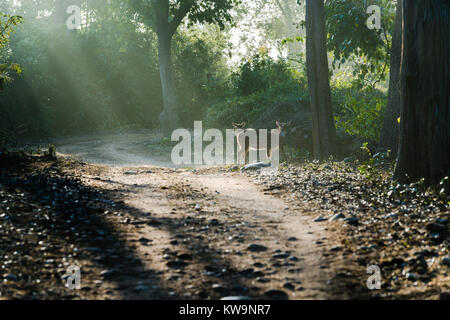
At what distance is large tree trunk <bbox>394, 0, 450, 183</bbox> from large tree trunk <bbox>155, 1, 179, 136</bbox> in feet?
44.9

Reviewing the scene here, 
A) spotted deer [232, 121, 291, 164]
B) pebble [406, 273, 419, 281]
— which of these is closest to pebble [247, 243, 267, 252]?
pebble [406, 273, 419, 281]

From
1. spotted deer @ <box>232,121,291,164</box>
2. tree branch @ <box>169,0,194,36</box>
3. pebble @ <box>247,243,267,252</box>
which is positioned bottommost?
pebble @ <box>247,243,267,252</box>

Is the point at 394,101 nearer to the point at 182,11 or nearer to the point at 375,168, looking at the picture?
the point at 375,168

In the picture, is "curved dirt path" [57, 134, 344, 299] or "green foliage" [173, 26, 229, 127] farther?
"green foliage" [173, 26, 229, 127]

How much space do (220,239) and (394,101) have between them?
7658 millimetres

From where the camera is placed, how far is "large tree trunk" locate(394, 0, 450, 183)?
22.0 ft

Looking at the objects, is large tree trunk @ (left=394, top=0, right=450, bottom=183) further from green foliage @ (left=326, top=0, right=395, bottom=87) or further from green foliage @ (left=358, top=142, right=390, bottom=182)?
green foliage @ (left=326, top=0, right=395, bottom=87)

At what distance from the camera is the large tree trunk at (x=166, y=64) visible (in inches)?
768

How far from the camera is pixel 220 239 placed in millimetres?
5395

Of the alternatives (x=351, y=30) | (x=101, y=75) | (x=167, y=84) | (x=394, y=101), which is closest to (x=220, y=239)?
(x=394, y=101)

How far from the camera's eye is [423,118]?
6898 millimetres

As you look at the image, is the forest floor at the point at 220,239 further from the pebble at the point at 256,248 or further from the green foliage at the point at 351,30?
the green foliage at the point at 351,30
